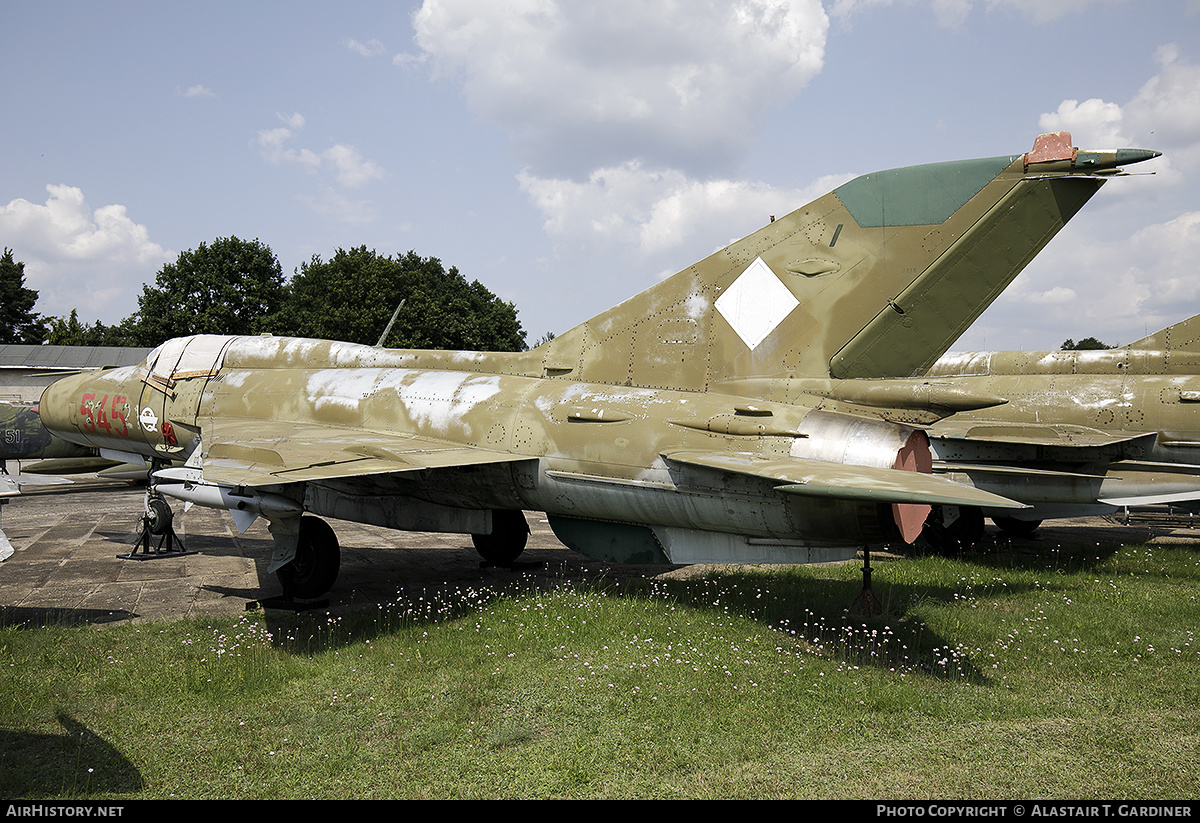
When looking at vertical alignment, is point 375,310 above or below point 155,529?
above

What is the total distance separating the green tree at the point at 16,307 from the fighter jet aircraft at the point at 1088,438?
3316 inches

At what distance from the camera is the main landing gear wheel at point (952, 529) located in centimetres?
1317

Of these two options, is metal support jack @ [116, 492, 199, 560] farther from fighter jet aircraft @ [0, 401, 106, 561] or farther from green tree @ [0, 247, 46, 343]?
green tree @ [0, 247, 46, 343]

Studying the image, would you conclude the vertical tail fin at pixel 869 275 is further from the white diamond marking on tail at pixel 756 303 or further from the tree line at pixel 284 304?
the tree line at pixel 284 304

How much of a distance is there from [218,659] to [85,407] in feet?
26.6

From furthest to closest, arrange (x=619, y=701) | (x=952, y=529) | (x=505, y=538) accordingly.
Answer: (x=952, y=529) → (x=505, y=538) → (x=619, y=701)

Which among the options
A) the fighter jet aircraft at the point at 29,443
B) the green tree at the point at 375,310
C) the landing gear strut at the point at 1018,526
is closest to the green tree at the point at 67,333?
the green tree at the point at 375,310

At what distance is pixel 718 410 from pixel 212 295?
56336mm

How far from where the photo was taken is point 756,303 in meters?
8.67

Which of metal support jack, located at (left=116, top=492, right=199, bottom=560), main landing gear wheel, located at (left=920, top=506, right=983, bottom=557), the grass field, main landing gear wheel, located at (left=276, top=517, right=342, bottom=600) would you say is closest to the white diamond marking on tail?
the grass field

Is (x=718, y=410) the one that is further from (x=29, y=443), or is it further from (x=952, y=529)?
(x=29, y=443)

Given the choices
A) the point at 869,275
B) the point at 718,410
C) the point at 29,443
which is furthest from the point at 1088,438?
the point at 29,443
